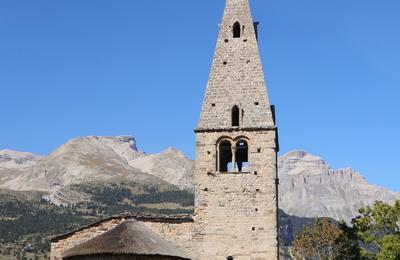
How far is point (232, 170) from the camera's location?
29562 mm

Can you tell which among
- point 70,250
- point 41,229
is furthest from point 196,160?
point 41,229

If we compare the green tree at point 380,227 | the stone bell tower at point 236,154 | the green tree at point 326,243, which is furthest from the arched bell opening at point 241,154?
the green tree at point 326,243

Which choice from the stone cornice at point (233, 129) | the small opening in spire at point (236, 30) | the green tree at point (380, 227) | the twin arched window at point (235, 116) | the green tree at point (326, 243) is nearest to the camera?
the stone cornice at point (233, 129)

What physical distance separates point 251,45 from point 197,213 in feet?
29.6

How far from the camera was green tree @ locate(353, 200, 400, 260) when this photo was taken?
4069 cm

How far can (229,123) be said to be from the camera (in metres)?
30.2

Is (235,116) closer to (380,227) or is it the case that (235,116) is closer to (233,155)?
(233,155)

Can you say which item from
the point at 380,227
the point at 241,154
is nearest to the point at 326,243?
the point at 380,227

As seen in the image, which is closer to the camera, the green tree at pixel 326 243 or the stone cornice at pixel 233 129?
the stone cornice at pixel 233 129

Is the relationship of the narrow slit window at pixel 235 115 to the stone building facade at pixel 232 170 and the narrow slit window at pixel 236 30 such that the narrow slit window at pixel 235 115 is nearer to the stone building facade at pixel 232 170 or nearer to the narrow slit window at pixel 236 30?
the stone building facade at pixel 232 170

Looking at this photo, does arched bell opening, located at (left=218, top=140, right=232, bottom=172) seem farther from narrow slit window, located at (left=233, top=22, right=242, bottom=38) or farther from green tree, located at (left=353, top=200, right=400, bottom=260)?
green tree, located at (left=353, top=200, right=400, bottom=260)

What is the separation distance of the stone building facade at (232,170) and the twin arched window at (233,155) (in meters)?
0.05

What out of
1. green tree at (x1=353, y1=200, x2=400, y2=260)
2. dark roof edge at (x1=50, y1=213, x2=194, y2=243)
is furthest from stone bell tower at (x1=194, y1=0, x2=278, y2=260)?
green tree at (x1=353, y1=200, x2=400, y2=260)

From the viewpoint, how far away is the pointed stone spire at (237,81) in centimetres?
3009
